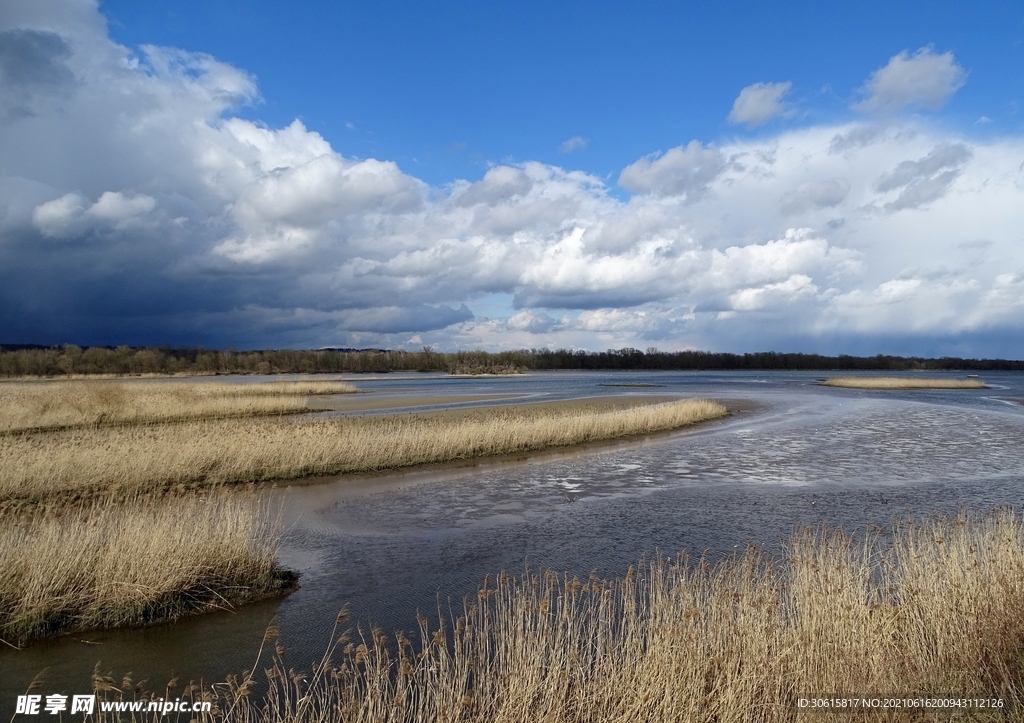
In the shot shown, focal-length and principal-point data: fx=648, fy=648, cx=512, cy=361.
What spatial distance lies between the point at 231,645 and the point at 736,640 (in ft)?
18.9

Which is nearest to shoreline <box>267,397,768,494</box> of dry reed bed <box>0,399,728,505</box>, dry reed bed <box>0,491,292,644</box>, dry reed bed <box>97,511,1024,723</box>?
dry reed bed <box>0,399,728,505</box>

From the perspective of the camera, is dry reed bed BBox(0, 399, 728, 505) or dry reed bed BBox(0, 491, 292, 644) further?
dry reed bed BBox(0, 399, 728, 505)

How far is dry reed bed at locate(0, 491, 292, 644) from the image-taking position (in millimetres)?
8086

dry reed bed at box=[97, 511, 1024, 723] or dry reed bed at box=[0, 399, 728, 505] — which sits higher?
dry reed bed at box=[97, 511, 1024, 723]

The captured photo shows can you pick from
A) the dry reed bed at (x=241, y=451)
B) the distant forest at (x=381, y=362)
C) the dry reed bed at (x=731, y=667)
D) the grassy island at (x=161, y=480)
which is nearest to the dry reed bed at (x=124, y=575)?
the grassy island at (x=161, y=480)

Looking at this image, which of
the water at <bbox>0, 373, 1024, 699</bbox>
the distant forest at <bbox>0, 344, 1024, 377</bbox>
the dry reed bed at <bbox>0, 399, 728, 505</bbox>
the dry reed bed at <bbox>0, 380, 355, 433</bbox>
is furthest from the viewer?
the distant forest at <bbox>0, 344, 1024, 377</bbox>

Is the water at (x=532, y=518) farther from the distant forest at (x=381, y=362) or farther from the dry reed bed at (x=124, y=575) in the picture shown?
the distant forest at (x=381, y=362)

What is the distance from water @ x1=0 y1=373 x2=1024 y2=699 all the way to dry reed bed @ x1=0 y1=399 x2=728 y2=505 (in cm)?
168

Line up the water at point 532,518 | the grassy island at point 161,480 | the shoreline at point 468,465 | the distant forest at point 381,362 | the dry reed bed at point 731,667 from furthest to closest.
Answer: the distant forest at point 381,362, the shoreline at point 468,465, the grassy island at point 161,480, the water at point 532,518, the dry reed bed at point 731,667

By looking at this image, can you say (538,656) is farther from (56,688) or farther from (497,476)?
(497,476)

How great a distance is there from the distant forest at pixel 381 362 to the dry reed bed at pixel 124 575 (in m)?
Answer: 107

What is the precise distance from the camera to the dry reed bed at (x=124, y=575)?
809cm

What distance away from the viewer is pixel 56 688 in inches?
261

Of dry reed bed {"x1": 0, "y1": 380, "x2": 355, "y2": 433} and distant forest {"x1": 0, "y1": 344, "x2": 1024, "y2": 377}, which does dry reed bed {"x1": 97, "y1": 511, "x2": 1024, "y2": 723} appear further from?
distant forest {"x1": 0, "y1": 344, "x2": 1024, "y2": 377}
